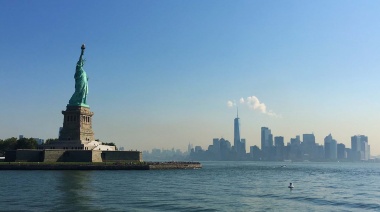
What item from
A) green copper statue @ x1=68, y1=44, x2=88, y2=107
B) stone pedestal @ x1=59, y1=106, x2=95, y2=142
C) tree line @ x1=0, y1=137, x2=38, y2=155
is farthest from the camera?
tree line @ x1=0, y1=137, x2=38, y2=155

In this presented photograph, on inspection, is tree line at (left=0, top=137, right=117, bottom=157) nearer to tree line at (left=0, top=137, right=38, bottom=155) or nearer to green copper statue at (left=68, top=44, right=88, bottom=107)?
tree line at (left=0, top=137, right=38, bottom=155)

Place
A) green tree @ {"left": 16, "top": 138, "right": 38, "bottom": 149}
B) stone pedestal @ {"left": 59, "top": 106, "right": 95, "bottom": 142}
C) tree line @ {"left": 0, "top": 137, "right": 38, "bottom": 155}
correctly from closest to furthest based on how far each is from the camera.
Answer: stone pedestal @ {"left": 59, "top": 106, "right": 95, "bottom": 142}, green tree @ {"left": 16, "top": 138, "right": 38, "bottom": 149}, tree line @ {"left": 0, "top": 137, "right": 38, "bottom": 155}

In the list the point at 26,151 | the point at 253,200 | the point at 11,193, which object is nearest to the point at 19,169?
the point at 26,151

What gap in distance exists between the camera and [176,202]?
1778 inches

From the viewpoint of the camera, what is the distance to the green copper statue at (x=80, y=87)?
119188 mm

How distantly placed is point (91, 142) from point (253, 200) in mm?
76108

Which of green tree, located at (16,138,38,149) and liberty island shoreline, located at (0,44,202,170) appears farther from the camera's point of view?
green tree, located at (16,138,38,149)

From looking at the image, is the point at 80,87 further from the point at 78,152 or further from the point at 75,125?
the point at 78,152

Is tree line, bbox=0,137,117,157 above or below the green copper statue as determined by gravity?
below

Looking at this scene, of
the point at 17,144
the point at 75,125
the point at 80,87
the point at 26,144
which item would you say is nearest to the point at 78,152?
the point at 75,125

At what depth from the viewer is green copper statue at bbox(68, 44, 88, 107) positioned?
119m

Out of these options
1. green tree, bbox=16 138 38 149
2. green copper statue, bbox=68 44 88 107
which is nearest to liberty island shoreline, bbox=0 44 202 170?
green copper statue, bbox=68 44 88 107

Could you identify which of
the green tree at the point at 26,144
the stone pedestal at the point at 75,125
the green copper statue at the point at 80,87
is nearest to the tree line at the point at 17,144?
the green tree at the point at 26,144

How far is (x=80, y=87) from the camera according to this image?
4744 inches
